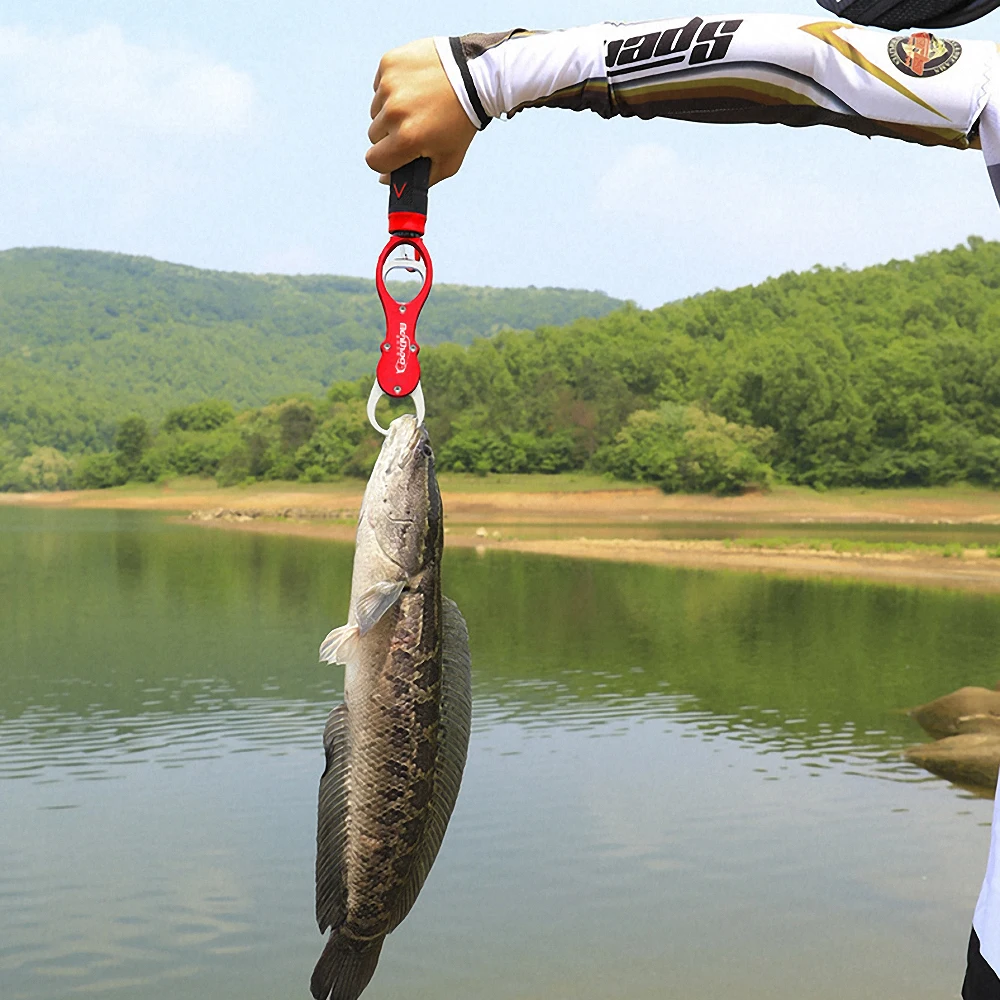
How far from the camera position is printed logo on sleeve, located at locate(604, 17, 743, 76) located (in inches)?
75.7

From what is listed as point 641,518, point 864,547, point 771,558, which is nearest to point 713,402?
point 641,518

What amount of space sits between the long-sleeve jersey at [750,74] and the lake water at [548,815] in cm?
754

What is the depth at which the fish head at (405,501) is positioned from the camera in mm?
1973

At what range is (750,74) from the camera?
1.94 meters

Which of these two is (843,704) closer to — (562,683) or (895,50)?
(562,683)

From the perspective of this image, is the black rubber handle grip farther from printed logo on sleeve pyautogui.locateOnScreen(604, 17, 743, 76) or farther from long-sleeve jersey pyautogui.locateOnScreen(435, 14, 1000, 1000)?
printed logo on sleeve pyautogui.locateOnScreen(604, 17, 743, 76)

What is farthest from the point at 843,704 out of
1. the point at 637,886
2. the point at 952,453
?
the point at 952,453

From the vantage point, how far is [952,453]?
6425 cm

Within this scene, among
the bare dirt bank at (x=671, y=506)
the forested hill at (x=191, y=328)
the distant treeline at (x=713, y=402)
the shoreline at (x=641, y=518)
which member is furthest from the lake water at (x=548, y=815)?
the forested hill at (x=191, y=328)

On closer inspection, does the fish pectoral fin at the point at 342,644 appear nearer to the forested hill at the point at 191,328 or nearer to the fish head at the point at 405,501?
the fish head at the point at 405,501

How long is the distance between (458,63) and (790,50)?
0.52 metres

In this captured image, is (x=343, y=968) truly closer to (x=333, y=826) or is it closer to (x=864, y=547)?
(x=333, y=826)

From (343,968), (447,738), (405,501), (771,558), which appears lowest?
(771,558)

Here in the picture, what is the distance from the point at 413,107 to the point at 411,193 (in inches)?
5.5
